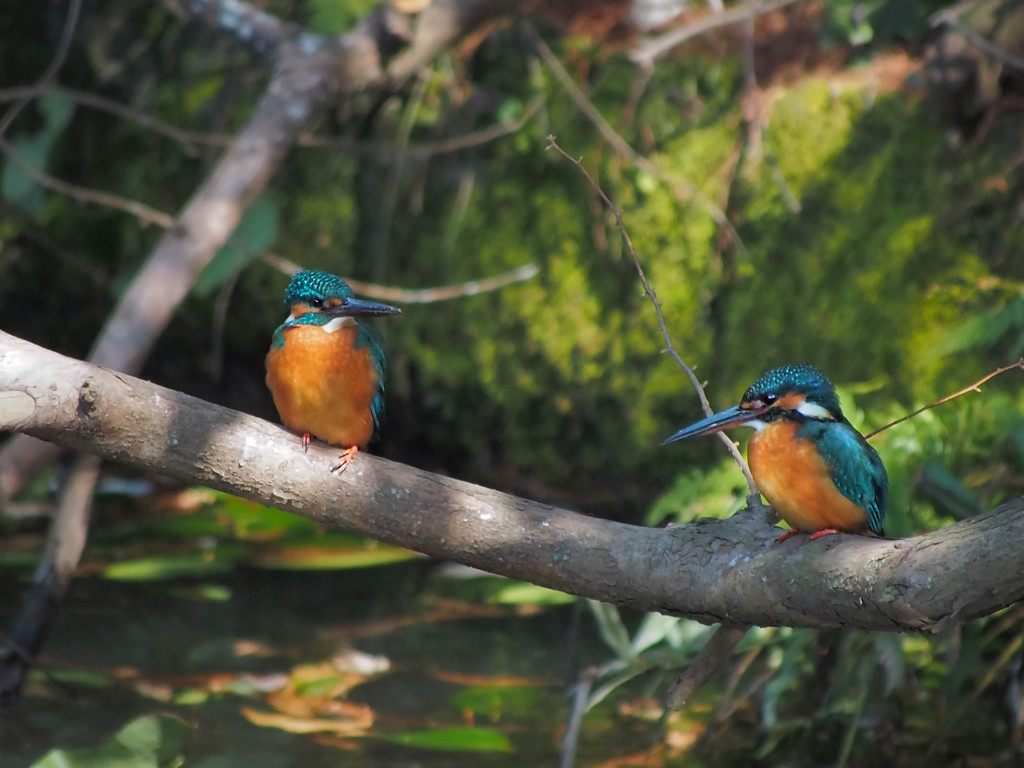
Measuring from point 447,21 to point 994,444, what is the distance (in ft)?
7.75

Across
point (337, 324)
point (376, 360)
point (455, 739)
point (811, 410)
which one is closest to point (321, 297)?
point (337, 324)

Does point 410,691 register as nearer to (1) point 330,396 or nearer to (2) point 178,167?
(1) point 330,396

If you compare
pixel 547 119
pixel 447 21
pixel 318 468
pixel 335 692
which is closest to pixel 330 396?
pixel 318 468

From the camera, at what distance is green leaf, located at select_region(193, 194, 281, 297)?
13.8ft

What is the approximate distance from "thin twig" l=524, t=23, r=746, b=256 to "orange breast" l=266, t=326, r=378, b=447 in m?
2.17

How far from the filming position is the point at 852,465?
1.96 metres

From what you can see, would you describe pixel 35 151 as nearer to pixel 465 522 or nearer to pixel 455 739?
pixel 455 739

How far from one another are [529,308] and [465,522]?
304 cm

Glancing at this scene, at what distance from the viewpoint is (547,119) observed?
15.6 feet

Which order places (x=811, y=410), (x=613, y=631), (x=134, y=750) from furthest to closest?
1. (x=613, y=631)
2. (x=134, y=750)
3. (x=811, y=410)

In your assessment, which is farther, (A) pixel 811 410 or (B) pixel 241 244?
(B) pixel 241 244

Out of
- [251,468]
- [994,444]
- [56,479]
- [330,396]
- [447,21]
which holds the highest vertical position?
[447,21]

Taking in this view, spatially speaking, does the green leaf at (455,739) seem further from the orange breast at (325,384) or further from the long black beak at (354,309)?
the long black beak at (354,309)

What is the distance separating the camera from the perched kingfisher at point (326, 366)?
2227mm
